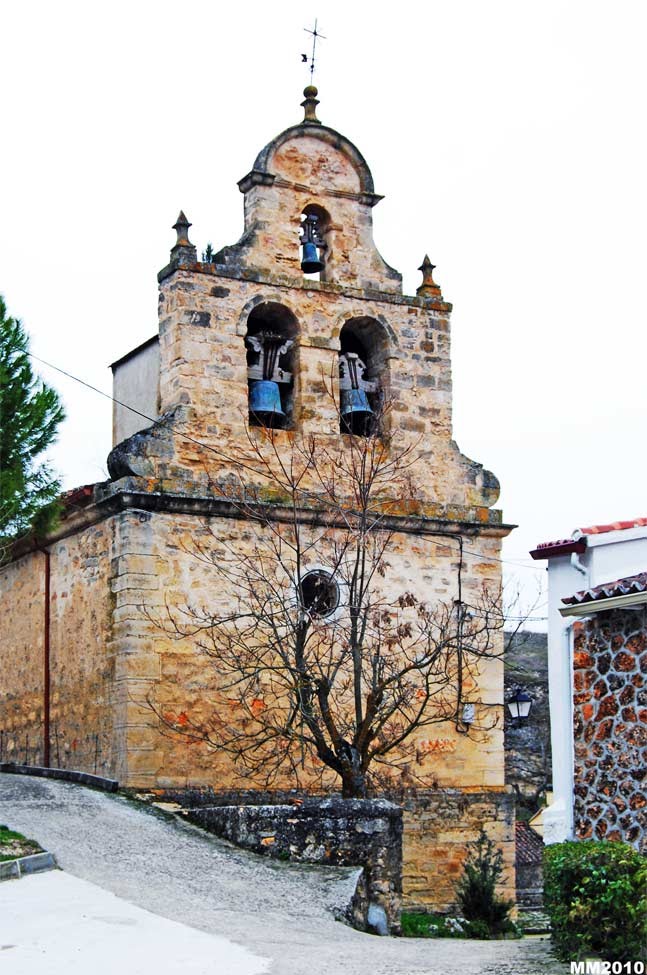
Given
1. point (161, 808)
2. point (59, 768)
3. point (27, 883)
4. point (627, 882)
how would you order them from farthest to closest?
point (59, 768), point (161, 808), point (27, 883), point (627, 882)

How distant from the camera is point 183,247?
703 inches

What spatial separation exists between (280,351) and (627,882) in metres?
9.79

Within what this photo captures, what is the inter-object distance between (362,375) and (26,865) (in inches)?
354

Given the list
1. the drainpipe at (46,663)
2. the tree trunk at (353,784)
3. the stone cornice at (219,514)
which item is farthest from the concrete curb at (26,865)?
the drainpipe at (46,663)

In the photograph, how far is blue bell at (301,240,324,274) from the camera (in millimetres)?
18906

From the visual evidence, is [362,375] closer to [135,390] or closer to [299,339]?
[299,339]

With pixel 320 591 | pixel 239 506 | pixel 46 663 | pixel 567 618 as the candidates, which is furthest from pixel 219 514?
pixel 567 618

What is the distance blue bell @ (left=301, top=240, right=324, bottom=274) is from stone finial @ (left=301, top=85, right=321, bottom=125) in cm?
163

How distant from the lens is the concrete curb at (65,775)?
53.6 feet

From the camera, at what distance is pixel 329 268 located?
752 inches

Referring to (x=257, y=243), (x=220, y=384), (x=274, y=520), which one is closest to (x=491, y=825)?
(x=274, y=520)

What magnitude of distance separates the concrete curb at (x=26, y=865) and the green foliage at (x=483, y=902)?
221 inches

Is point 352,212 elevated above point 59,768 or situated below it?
above

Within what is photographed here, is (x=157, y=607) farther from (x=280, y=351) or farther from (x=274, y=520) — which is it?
(x=280, y=351)
